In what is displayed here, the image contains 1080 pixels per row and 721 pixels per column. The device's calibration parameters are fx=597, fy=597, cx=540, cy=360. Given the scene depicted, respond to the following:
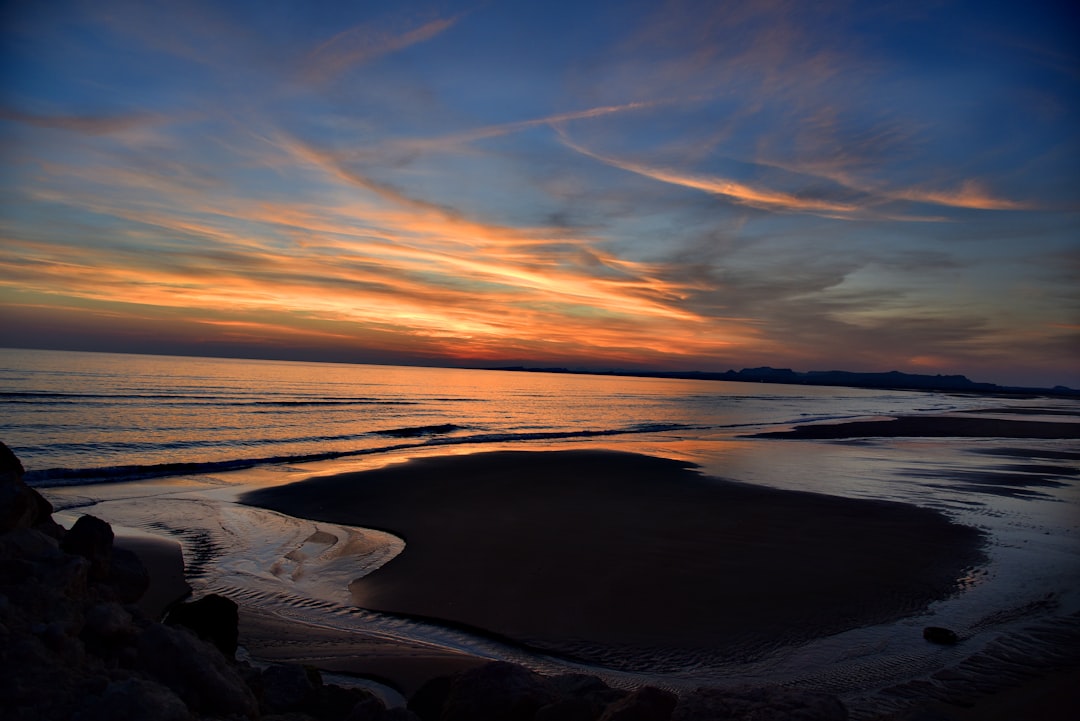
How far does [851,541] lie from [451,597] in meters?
7.62

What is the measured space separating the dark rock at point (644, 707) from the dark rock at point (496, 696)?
0.67 metres

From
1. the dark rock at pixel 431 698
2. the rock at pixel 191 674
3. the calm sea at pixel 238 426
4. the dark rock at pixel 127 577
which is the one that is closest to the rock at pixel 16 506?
the dark rock at pixel 127 577

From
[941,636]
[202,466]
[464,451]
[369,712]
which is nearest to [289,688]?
[369,712]

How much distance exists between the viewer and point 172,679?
4.02m

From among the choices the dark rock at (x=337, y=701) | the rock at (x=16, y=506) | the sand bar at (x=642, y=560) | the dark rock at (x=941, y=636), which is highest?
the rock at (x=16, y=506)

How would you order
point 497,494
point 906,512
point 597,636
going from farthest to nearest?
point 497,494, point 906,512, point 597,636

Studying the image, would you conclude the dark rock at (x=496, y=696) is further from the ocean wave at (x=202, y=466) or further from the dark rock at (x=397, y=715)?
the ocean wave at (x=202, y=466)

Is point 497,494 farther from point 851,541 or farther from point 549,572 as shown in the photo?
point 851,541

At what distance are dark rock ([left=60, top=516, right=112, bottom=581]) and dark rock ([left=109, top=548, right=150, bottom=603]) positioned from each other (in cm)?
9

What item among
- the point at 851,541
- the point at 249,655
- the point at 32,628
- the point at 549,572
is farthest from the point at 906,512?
the point at 32,628

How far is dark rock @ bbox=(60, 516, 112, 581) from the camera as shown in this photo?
5344 millimetres

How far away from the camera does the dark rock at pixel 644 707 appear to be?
4.05m

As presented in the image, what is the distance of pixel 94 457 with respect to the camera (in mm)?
20484

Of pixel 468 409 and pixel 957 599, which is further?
pixel 468 409
